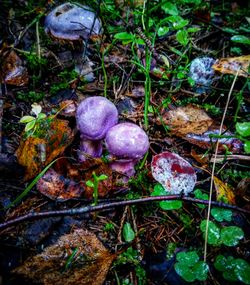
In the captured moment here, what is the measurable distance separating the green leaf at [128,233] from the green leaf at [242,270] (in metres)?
0.55

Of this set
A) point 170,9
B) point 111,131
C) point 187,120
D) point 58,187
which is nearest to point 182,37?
point 170,9

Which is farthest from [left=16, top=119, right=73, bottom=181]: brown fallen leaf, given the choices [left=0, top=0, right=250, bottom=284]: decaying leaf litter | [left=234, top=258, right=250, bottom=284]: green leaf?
[left=234, top=258, right=250, bottom=284]: green leaf

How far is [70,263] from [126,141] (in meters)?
0.73

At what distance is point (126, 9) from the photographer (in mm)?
2875

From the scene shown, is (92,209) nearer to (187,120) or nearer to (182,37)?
(187,120)

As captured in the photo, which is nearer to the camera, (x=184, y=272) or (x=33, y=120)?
(x=184, y=272)

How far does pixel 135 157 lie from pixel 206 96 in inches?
38.3

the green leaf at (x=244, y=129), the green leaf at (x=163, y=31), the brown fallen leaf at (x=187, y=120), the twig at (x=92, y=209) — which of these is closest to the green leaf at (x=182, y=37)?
the green leaf at (x=163, y=31)

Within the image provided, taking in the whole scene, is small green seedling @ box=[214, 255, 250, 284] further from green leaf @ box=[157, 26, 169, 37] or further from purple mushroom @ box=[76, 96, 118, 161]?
green leaf @ box=[157, 26, 169, 37]

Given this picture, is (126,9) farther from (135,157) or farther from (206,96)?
(135,157)

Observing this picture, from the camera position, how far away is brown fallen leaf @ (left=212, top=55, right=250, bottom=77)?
7.60 feet

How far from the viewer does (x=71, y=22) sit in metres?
2.22

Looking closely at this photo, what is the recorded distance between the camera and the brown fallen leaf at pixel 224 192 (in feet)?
5.55

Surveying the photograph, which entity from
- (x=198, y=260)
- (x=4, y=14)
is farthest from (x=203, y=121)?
(x=4, y=14)
